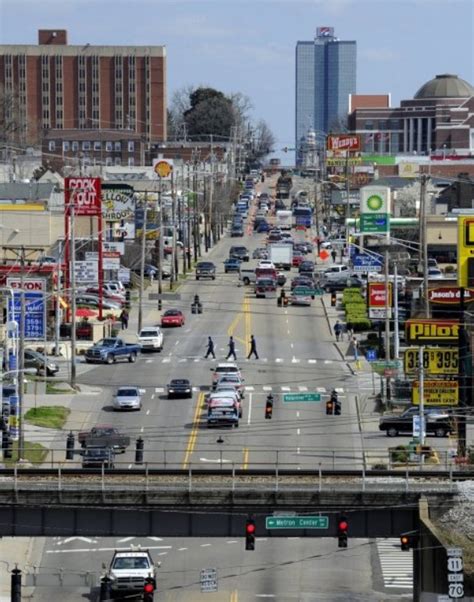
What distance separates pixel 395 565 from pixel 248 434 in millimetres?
19186

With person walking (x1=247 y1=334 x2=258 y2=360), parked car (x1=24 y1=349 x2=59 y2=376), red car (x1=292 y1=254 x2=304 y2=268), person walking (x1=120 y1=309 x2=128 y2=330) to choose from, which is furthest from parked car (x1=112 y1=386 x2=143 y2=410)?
red car (x1=292 y1=254 x2=304 y2=268)

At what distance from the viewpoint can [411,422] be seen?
2672 inches

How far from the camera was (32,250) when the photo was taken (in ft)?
360

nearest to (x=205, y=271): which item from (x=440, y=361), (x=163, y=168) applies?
(x=163, y=168)

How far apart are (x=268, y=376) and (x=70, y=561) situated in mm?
33713

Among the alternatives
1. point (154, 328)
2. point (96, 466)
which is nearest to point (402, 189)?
point (154, 328)

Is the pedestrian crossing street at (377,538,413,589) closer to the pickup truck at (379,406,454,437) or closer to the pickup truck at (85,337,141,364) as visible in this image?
the pickup truck at (379,406,454,437)

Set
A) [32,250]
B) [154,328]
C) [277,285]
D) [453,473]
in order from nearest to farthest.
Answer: [453,473]
[154,328]
[32,250]
[277,285]

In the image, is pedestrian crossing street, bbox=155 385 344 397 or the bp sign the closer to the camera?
pedestrian crossing street, bbox=155 385 344 397

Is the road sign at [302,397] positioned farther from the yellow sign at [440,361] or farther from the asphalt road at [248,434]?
the yellow sign at [440,361]

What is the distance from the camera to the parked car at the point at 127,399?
74062mm

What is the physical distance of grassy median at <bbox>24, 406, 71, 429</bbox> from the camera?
70.2 meters

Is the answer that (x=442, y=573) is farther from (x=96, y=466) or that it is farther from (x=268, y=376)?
(x=268, y=376)

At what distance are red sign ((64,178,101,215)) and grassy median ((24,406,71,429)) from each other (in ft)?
84.6
